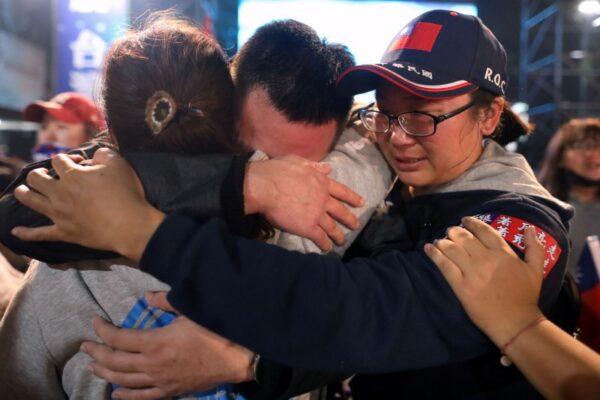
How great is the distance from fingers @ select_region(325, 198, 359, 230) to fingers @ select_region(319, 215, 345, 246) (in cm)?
2

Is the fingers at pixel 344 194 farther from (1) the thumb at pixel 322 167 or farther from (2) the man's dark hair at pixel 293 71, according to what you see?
(2) the man's dark hair at pixel 293 71

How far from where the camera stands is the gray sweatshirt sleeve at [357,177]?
4.04 feet

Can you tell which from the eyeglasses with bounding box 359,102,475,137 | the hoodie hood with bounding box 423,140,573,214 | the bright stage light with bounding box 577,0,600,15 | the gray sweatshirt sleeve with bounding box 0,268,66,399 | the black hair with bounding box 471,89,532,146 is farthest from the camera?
the bright stage light with bounding box 577,0,600,15

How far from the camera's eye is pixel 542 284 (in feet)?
3.78

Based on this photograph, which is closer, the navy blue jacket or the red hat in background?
the navy blue jacket

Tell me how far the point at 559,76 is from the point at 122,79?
8.37 m

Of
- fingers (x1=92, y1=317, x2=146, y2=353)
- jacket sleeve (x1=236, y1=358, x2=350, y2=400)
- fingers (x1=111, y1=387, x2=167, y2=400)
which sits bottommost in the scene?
fingers (x1=111, y1=387, x2=167, y2=400)

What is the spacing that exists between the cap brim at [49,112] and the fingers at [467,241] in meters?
2.85

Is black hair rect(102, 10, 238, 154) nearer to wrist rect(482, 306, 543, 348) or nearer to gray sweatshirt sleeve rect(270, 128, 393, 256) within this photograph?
gray sweatshirt sleeve rect(270, 128, 393, 256)

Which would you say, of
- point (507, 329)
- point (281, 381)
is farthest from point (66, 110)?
point (507, 329)

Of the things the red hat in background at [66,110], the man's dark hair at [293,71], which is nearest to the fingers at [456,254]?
the man's dark hair at [293,71]

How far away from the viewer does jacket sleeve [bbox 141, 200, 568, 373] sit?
94cm

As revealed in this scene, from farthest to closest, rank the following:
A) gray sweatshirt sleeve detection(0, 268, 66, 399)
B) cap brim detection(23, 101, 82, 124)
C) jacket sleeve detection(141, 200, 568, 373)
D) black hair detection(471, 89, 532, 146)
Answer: cap brim detection(23, 101, 82, 124)
black hair detection(471, 89, 532, 146)
gray sweatshirt sleeve detection(0, 268, 66, 399)
jacket sleeve detection(141, 200, 568, 373)

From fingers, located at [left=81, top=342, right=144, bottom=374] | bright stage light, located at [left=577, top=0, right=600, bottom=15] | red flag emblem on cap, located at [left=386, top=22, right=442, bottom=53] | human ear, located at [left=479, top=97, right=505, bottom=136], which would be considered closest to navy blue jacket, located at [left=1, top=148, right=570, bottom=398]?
fingers, located at [left=81, top=342, right=144, bottom=374]
